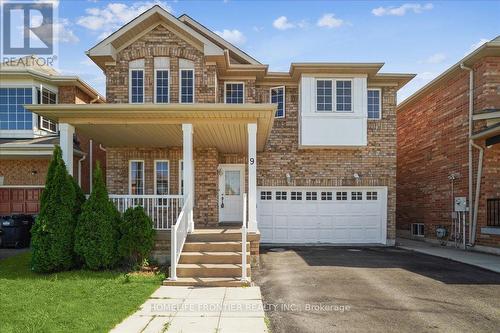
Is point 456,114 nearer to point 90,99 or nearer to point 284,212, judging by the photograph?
point 284,212

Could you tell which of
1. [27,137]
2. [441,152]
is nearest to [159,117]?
[27,137]

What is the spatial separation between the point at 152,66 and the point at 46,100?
559 cm

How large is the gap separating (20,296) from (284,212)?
9.16m

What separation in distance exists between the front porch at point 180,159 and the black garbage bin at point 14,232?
3.14 m

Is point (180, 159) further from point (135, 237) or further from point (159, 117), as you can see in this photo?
point (135, 237)

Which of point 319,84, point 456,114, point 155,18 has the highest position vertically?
point 155,18

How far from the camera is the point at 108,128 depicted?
393 inches

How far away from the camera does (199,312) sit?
19.3 ft

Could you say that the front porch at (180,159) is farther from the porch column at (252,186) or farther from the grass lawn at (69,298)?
the grass lawn at (69,298)

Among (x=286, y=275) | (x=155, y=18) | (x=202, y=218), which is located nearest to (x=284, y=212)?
(x=202, y=218)

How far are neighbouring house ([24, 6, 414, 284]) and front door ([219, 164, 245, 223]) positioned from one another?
0.12 feet

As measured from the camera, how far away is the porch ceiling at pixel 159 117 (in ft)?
28.9

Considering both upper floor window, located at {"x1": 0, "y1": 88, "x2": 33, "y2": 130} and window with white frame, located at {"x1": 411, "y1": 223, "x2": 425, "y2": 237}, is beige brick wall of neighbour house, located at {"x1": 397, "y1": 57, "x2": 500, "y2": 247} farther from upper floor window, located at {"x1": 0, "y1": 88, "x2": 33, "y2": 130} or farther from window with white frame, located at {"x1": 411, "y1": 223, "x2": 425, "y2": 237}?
upper floor window, located at {"x1": 0, "y1": 88, "x2": 33, "y2": 130}

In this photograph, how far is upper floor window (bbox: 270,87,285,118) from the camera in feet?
46.4
